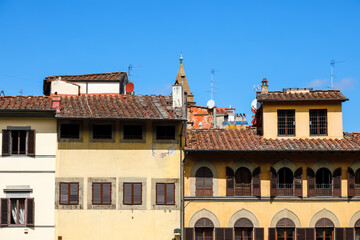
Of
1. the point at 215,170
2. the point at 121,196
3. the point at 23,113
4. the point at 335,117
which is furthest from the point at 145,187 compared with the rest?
the point at 335,117

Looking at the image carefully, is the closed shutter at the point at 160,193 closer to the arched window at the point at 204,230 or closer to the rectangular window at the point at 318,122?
the arched window at the point at 204,230

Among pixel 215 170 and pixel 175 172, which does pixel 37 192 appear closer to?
pixel 175 172

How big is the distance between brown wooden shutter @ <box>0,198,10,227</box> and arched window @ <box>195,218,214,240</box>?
9731 millimetres

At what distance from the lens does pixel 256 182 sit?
115ft

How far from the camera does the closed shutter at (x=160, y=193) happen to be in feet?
114

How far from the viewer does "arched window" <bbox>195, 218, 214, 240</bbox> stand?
34.8 metres

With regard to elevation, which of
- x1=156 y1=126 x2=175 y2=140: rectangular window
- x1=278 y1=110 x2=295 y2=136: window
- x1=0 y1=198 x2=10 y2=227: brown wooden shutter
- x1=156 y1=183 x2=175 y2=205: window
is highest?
x1=278 y1=110 x2=295 y2=136: window

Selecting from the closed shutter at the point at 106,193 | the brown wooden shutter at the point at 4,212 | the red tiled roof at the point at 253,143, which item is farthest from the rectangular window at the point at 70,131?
the red tiled roof at the point at 253,143

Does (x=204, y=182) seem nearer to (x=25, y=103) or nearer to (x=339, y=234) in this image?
(x=339, y=234)

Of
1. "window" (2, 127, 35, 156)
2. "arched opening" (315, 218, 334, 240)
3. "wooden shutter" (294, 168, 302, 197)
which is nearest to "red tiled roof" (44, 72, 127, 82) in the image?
"window" (2, 127, 35, 156)

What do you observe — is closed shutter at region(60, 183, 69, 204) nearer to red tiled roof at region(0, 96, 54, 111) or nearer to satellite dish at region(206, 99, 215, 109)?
red tiled roof at region(0, 96, 54, 111)

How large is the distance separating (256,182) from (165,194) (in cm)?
485

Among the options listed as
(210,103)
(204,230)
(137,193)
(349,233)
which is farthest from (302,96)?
(210,103)

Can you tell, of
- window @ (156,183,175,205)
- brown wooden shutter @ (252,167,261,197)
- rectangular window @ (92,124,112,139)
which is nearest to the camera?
window @ (156,183,175,205)
